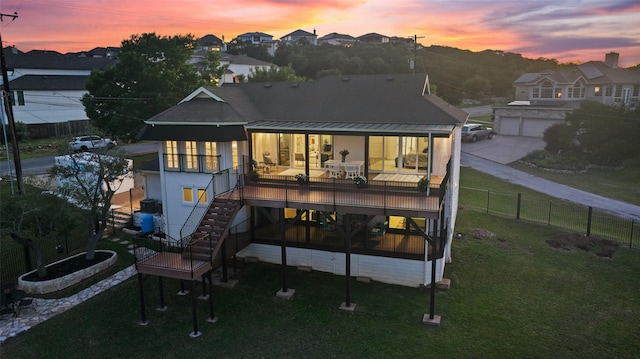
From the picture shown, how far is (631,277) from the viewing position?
18.9 meters

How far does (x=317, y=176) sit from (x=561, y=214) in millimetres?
16972

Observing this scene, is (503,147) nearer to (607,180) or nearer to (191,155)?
(607,180)

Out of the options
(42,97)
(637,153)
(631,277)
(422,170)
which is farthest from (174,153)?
(42,97)

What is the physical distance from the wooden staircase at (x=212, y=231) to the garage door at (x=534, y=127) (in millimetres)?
47948

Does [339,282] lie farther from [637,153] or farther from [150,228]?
[637,153]

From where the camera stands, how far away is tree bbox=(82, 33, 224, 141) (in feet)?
116

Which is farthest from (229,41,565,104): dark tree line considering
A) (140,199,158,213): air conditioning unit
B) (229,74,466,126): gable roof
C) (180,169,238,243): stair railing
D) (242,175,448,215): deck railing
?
(242,175,448,215): deck railing

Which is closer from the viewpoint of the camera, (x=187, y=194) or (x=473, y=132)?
(x=187, y=194)

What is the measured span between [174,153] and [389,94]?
430 inches

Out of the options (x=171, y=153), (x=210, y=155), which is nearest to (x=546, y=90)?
(x=210, y=155)

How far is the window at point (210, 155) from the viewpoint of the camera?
66.5ft

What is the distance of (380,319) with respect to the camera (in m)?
15.8

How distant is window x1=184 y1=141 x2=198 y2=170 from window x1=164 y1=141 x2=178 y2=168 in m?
0.58

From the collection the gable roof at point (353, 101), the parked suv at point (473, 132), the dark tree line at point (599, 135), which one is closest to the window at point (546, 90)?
the parked suv at point (473, 132)
